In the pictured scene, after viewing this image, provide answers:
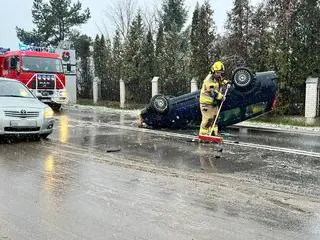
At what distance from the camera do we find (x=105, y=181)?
6344 mm

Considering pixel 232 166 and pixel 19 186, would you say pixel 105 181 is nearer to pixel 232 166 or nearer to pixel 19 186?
pixel 19 186

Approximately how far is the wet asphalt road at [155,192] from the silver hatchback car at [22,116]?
0.36 metres

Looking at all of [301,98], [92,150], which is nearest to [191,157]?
[92,150]

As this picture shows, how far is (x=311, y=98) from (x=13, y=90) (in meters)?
10.8

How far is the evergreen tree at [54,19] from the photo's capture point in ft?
143

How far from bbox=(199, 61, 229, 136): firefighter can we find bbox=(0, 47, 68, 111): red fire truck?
39.3ft

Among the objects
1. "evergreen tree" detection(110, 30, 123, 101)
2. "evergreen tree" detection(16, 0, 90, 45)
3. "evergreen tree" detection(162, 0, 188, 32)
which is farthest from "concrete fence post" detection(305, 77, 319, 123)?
"evergreen tree" detection(16, 0, 90, 45)

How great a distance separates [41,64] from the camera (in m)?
21.2

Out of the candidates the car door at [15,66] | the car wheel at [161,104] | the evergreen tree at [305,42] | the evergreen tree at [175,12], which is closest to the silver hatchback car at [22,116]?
the car wheel at [161,104]

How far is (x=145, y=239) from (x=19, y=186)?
100 inches

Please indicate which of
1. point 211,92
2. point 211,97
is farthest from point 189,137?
point 211,92

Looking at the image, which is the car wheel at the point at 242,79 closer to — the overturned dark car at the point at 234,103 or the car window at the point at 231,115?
the overturned dark car at the point at 234,103

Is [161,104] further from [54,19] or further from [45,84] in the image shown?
[54,19]

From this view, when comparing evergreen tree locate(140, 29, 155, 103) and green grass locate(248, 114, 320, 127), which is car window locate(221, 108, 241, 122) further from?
evergreen tree locate(140, 29, 155, 103)
